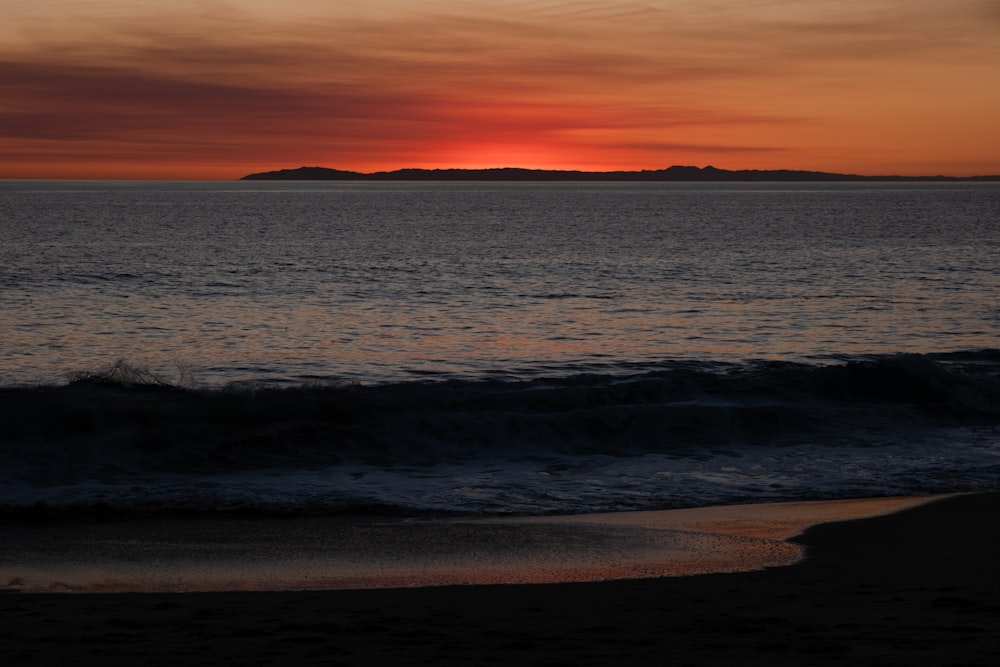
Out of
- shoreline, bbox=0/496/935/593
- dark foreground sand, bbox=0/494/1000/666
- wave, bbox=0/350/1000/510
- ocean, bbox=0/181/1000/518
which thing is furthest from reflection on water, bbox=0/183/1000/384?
dark foreground sand, bbox=0/494/1000/666

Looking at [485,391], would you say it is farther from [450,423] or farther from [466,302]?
[466,302]

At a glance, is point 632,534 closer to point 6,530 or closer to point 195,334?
point 6,530

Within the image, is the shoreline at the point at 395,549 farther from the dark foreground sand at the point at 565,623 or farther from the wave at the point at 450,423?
the wave at the point at 450,423

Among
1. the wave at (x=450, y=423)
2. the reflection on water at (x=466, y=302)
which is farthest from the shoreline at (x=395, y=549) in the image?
the reflection on water at (x=466, y=302)

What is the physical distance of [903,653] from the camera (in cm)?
717

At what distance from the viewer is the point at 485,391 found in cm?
2158

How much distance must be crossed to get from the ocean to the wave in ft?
0.21

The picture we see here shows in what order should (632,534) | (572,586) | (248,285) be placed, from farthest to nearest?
(248,285) < (632,534) < (572,586)

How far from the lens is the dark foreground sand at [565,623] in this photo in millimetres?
7254

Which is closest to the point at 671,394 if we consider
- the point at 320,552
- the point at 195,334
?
the point at 320,552

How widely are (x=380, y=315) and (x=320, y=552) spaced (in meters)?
25.5

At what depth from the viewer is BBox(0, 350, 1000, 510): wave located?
16156mm

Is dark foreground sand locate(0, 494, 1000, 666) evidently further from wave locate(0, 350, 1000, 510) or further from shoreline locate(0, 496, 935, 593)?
wave locate(0, 350, 1000, 510)

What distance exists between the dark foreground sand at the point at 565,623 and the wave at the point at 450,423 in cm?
458
